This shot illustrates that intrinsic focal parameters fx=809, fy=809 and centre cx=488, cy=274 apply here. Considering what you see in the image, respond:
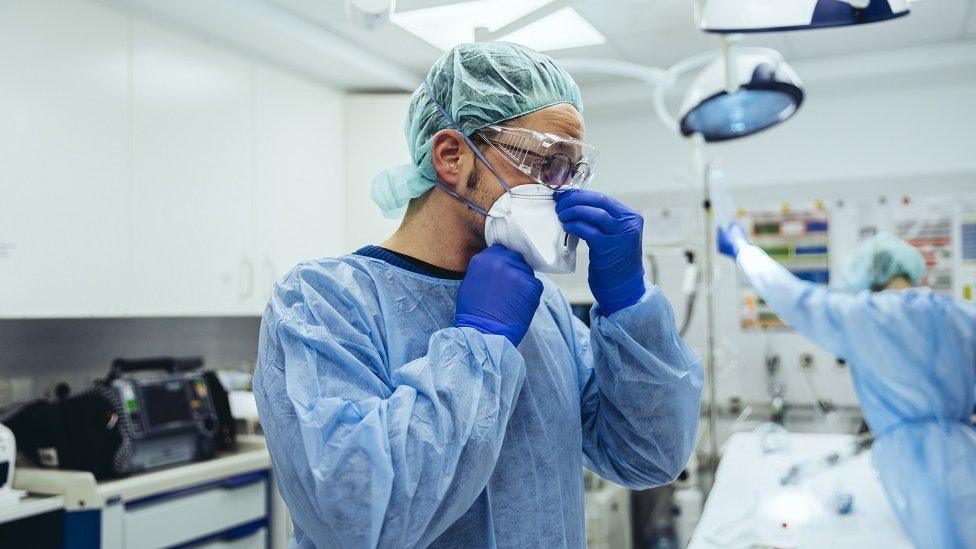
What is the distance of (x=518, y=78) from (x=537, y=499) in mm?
602

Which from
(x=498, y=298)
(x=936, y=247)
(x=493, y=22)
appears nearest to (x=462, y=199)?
(x=498, y=298)

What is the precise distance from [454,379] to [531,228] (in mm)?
273

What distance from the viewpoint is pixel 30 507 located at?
2084 millimetres

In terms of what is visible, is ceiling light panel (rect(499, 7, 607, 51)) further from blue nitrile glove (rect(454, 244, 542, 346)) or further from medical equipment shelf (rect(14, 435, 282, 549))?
blue nitrile glove (rect(454, 244, 542, 346))

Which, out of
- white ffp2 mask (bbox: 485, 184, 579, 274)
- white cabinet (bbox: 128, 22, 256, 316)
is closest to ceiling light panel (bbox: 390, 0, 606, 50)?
white cabinet (bbox: 128, 22, 256, 316)

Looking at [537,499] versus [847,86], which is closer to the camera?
[537,499]

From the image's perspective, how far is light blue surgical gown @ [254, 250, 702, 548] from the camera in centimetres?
89

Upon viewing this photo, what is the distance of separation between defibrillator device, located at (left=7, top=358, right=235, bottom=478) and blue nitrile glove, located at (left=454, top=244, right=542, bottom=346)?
1651 mm

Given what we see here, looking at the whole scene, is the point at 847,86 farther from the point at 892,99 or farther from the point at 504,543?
the point at 504,543

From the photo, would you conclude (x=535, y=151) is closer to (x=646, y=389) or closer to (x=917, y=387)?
(x=646, y=389)

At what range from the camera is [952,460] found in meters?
2.11

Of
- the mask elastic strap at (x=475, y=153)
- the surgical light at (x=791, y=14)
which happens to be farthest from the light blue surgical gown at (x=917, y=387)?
the mask elastic strap at (x=475, y=153)

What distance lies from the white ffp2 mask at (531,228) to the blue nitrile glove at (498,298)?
0.05 m

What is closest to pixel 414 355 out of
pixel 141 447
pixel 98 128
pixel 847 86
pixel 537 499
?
pixel 537 499
